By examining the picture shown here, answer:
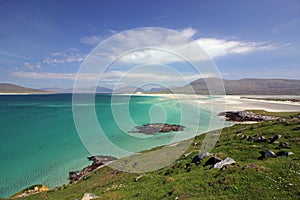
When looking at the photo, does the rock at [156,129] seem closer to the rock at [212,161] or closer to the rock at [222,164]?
the rock at [212,161]

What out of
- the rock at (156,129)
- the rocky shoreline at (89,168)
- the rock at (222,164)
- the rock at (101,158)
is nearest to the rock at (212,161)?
the rock at (222,164)

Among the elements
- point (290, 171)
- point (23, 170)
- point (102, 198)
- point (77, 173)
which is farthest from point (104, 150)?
point (290, 171)

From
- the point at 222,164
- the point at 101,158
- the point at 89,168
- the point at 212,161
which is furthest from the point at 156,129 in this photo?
the point at 222,164

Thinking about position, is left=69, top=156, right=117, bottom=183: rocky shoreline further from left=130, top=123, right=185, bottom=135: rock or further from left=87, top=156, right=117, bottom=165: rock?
left=130, top=123, right=185, bottom=135: rock

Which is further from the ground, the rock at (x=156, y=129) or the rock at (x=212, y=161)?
the rock at (x=212, y=161)

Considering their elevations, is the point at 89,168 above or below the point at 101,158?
below

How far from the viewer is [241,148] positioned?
2172 cm

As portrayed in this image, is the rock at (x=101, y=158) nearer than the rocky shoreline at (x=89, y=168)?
No

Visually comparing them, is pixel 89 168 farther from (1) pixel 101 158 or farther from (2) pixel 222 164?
(2) pixel 222 164

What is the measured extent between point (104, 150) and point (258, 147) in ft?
100

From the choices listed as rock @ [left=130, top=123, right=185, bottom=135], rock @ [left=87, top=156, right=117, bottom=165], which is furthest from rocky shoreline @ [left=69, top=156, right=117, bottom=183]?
rock @ [left=130, top=123, right=185, bottom=135]

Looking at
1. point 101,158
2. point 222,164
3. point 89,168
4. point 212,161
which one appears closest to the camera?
point 222,164

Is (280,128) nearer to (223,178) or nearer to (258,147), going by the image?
(258,147)

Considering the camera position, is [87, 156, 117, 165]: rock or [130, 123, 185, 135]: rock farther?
[130, 123, 185, 135]: rock
